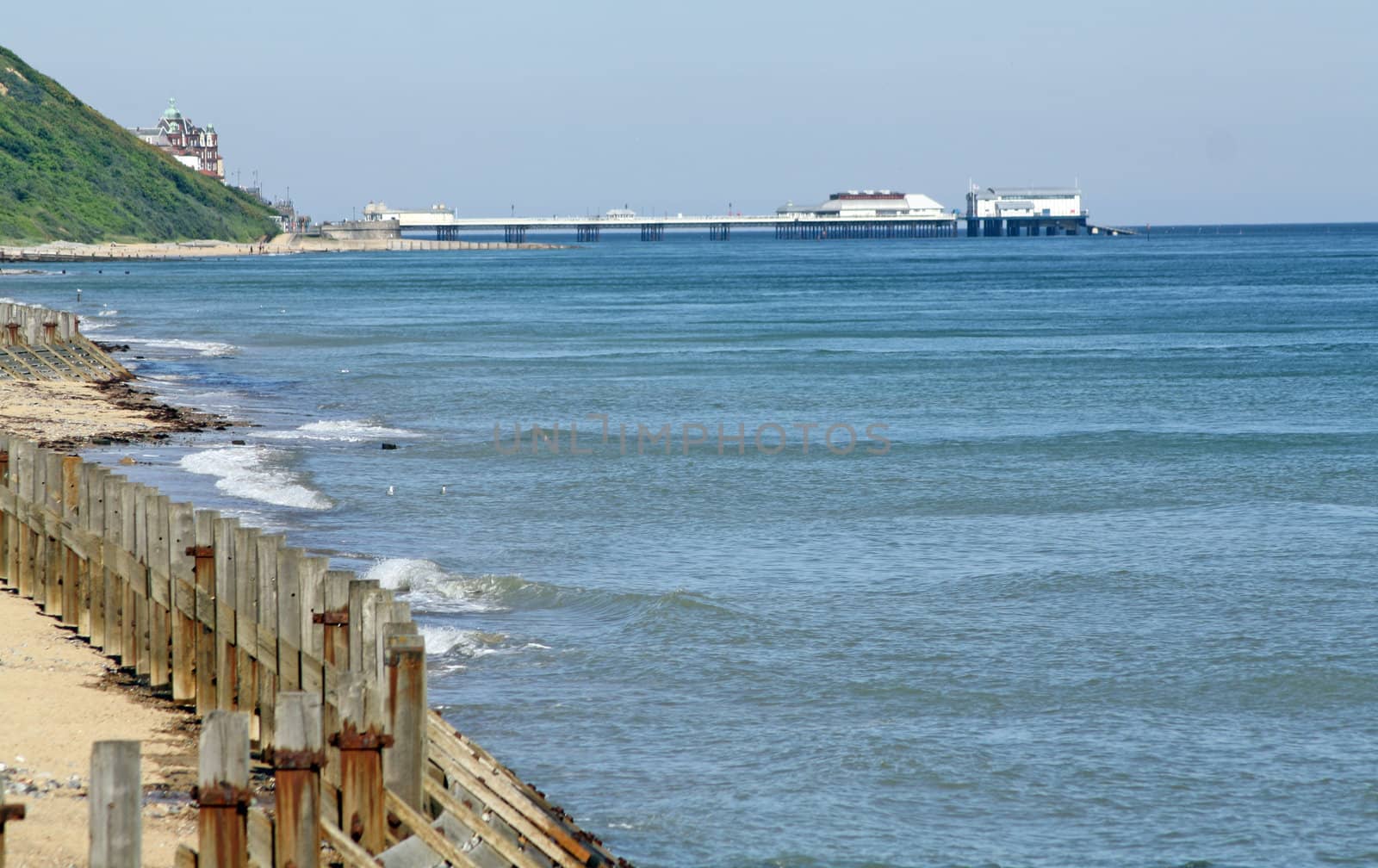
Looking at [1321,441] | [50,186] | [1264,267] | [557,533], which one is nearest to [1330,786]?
[557,533]

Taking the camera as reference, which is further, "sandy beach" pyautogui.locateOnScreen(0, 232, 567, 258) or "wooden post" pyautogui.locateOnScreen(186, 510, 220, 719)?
"sandy beach" pyautogui.locateOnScreen(0, 232, 567, 258)

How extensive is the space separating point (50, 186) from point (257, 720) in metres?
144

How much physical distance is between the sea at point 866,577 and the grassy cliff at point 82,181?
9859cm

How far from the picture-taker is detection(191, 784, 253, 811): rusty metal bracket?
226 inches

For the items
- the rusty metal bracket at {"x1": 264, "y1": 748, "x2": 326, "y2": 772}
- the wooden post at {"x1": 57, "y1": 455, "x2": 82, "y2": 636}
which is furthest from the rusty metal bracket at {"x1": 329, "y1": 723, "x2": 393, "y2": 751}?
the wooden post at {"x1": 57, "y1": 455, "x2": 82, "y2": 636}

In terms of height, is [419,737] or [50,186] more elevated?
[50,186]

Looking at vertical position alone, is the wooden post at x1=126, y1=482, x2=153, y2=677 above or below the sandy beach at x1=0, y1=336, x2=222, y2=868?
above

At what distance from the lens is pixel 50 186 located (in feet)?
465

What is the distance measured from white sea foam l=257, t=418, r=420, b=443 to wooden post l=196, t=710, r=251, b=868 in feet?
69.4

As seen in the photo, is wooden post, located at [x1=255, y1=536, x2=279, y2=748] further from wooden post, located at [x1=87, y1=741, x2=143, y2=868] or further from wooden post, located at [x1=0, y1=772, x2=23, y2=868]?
wooden post, located at [x1=87, y1=741, x2=143, y2=868]

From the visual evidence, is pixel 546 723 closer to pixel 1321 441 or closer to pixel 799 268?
pixel 1321 441

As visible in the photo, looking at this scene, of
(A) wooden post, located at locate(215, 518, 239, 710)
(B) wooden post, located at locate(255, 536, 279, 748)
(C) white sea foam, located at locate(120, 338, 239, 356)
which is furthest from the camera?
(C) white sea foam, located at locate(120, 338, 239, 356)

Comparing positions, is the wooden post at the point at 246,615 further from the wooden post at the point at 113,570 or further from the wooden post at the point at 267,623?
the wooden post at the point at 113,570

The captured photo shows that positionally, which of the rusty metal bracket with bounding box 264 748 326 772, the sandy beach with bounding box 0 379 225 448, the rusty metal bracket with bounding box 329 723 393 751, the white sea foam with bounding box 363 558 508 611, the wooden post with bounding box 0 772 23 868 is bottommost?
the white sea foam with bounding box 363 558 508 611
